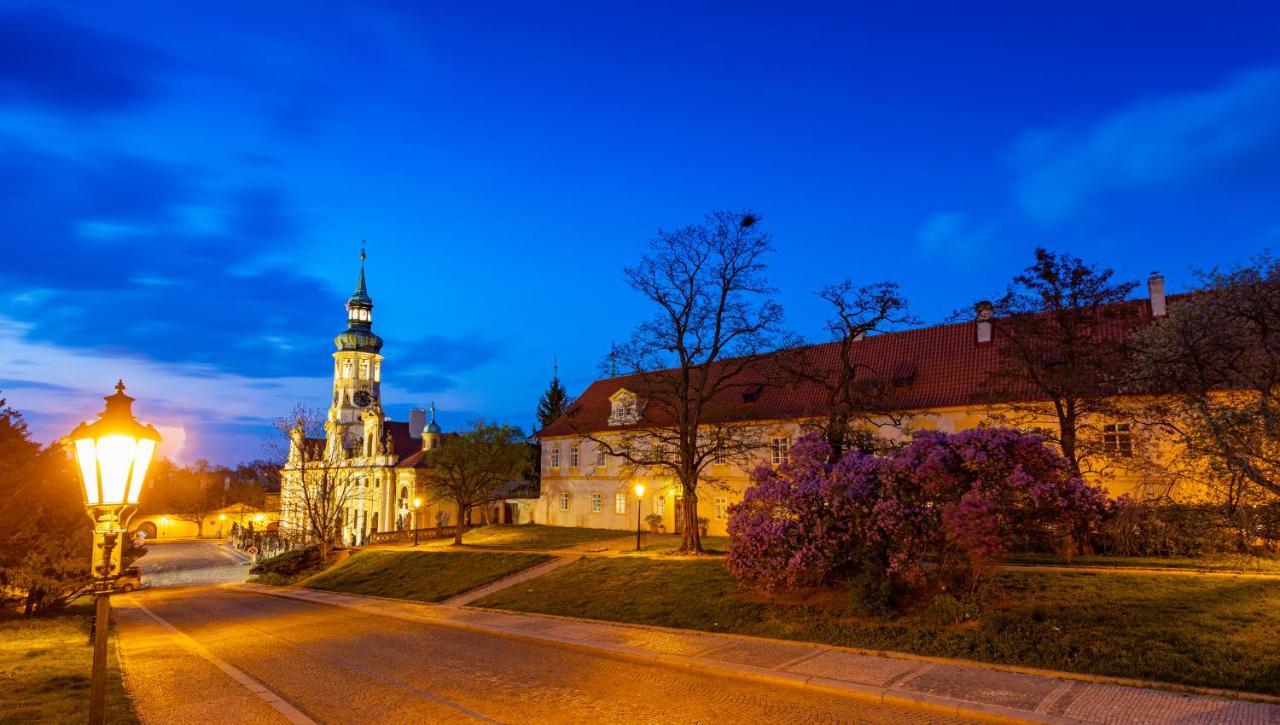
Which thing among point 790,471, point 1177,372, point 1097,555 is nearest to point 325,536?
point 790,471

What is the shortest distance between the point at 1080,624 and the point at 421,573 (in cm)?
2824

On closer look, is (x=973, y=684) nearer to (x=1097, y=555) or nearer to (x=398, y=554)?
(x=1097, y=555)

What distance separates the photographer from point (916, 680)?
495 inches

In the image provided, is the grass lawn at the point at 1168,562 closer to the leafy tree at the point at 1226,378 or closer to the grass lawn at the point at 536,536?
the leafy tree at the point at 1226,378

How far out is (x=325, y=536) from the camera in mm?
50812

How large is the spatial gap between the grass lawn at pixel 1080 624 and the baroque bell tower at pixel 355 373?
73.3m

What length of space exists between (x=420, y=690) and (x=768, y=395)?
3080cm

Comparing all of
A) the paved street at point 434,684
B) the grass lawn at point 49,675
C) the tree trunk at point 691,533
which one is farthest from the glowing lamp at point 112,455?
the tree trunk at point 691,533

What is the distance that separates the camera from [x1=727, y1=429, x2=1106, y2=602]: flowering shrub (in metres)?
15.0

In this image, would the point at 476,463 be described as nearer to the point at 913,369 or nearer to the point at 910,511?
the point at 913,369

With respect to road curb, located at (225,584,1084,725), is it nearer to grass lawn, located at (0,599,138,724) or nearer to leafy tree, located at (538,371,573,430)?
grass lawn, located at (0,599,138,724)

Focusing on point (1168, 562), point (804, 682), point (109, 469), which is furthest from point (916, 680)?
point (1168, 562)

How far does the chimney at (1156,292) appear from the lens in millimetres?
31656

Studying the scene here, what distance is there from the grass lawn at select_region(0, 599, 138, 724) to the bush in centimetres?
2737
